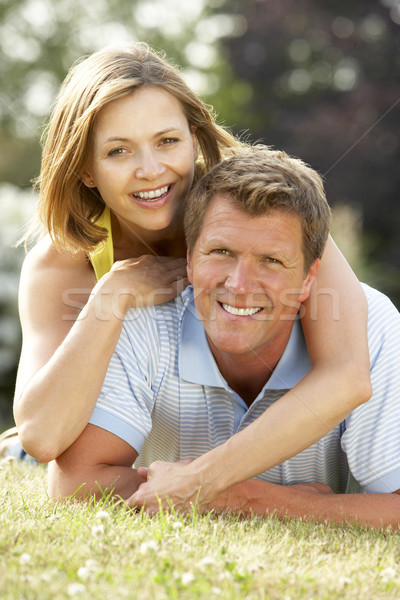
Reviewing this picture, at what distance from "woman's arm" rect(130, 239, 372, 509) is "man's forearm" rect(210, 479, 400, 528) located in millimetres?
134

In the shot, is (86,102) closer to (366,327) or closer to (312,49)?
(366,327)

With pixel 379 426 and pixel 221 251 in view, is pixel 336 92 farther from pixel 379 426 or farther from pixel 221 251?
pixel 379 426

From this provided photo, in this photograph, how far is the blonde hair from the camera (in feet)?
12.0

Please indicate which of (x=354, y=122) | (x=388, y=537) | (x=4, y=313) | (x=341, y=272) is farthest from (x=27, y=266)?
(x=354, y=122)

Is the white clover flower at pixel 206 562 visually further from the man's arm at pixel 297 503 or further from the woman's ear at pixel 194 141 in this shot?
the woman's ear at pixel 194 141

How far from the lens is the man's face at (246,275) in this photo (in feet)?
10.5

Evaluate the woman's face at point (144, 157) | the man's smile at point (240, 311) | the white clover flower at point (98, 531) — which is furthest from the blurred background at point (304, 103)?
the white clover flower at point (98, 531)

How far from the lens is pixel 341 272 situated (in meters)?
3.43

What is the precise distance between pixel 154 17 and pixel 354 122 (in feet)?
37.5

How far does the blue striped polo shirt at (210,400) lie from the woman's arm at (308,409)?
0.58 ft

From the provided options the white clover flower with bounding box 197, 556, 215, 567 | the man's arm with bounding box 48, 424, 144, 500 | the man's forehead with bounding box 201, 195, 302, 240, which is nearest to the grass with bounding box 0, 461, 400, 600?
the white clover flower with bounding box 197, 556, 215, 567

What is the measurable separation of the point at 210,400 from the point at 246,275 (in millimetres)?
590

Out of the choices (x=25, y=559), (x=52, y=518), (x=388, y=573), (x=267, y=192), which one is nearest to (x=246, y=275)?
(x=267, y=192)

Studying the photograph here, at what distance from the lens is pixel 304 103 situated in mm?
16047
